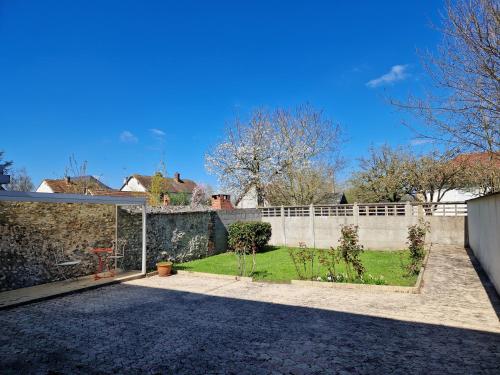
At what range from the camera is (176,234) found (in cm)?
1337

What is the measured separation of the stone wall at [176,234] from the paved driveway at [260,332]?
12.1ft

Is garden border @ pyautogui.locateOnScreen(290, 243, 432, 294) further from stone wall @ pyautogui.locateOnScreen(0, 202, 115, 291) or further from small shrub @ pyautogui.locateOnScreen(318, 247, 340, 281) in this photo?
stone wall @ pyautogui.locateOnScreen(0, 202, 115, 291)

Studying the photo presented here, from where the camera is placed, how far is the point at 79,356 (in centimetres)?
441

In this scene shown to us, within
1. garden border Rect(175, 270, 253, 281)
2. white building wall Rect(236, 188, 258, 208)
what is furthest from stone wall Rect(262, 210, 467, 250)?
white building wall Rect(236, 188, 258, 208)

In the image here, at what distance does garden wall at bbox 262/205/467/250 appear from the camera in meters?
14.0

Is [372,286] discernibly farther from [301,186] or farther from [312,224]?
[301,186]

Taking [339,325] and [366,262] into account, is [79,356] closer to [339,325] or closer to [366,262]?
[339,325]

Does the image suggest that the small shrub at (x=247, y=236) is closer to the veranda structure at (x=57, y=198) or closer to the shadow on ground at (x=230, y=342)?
the veranda structure at (x=57, y=198)

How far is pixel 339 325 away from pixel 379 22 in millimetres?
10691

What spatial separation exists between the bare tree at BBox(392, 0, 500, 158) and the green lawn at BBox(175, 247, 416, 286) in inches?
154

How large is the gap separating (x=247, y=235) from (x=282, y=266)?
4434 millimetres

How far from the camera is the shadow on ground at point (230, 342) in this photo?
399cm

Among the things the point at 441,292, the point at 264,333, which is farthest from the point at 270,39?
the point at 264,333

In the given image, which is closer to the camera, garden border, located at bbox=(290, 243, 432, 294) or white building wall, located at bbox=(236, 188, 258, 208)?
garden border, located at bbox=(290, 243, 432, 294)
